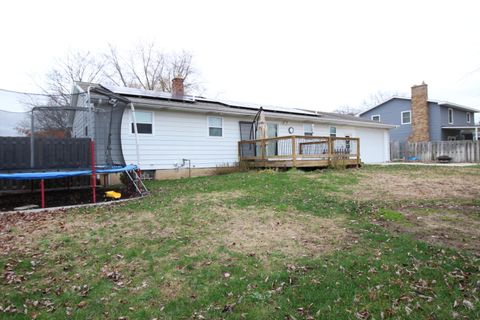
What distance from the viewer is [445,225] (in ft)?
17.0

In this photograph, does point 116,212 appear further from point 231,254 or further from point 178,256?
point 231,254

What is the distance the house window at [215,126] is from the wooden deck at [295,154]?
3.84ft

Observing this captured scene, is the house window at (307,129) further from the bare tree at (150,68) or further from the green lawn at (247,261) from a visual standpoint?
the bare tree at (150,68)

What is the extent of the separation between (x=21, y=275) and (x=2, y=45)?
21997 millimetres

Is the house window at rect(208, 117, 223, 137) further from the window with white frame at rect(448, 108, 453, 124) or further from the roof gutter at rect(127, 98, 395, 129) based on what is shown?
the window with white frame at rect(448, 108, 453, 124)

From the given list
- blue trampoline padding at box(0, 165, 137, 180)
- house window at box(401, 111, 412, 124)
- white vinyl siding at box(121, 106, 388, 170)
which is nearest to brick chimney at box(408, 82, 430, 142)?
house window at box(401, 111, 412, 124)

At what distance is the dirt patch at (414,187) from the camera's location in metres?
7.71

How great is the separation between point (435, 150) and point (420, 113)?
4235 millimetres

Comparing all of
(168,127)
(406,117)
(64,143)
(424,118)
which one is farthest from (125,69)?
(424,118)

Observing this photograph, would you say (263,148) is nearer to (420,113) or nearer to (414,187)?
(414,187)

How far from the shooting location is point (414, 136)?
25766mm

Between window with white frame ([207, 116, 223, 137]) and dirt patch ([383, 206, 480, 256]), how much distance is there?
916 centimetres

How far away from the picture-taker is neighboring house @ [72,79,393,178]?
→ 9500 millimetres

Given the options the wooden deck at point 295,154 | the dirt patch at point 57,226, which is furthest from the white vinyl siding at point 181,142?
the dirt patch at point 57,226
